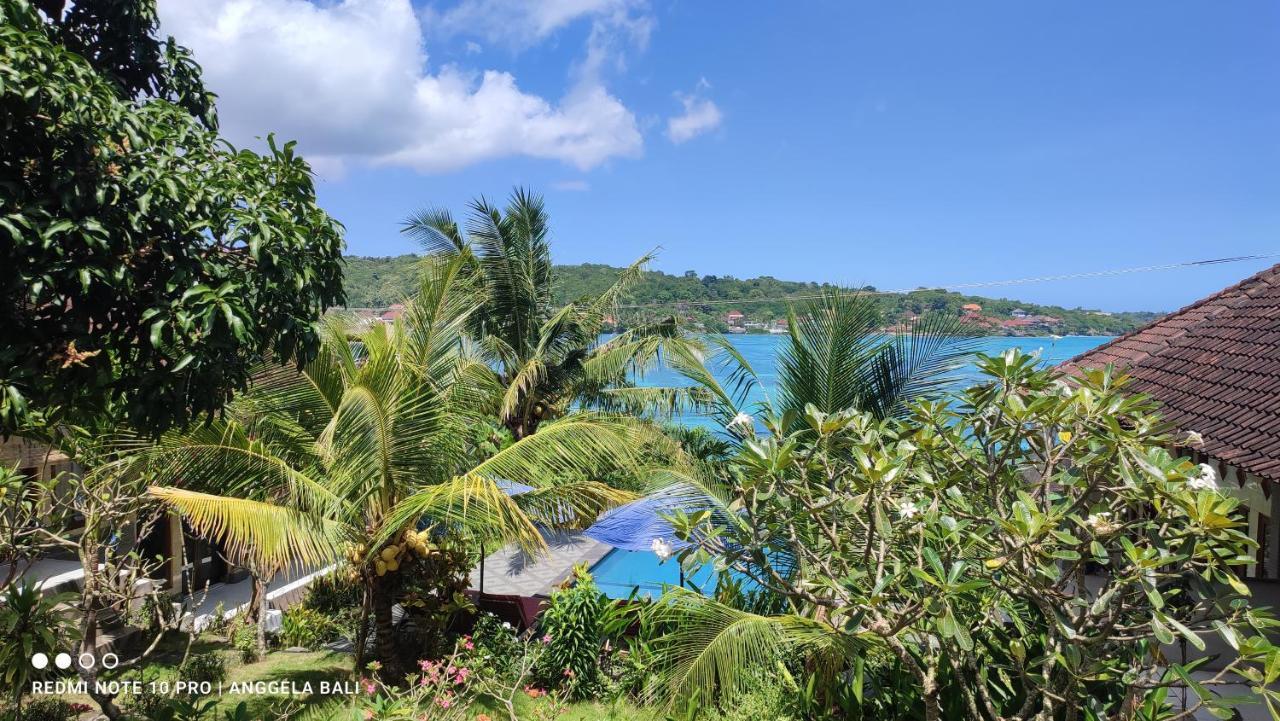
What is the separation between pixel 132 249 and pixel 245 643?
619 cm

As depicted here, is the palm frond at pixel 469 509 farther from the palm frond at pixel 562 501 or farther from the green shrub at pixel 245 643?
the green shrub at pixel 245 643

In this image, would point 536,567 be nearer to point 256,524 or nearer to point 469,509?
point 469,509

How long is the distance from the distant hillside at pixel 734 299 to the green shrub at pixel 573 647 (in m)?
2.95

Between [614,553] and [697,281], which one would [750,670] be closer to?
[614,553]

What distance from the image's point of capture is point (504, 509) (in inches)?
247

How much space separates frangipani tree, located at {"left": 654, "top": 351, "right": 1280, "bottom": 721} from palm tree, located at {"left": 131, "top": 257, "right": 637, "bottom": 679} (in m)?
1.95

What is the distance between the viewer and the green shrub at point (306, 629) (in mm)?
8812

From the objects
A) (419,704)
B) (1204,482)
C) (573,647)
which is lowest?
(573,647)

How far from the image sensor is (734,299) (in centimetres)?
1764

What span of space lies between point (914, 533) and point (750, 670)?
1.57 metres

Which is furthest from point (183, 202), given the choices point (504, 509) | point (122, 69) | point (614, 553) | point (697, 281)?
point (697, 281)

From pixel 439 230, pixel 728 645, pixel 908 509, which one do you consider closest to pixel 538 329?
pixel 439 230

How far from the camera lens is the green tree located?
3145mm

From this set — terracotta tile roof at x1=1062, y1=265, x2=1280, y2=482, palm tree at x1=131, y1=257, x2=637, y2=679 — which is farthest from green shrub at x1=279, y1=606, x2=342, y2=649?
terracotta tile roof at x1=1062, y1=265, x2=1280, y2=482
